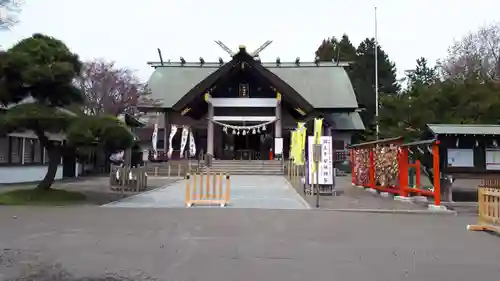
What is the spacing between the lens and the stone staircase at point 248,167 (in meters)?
33.6

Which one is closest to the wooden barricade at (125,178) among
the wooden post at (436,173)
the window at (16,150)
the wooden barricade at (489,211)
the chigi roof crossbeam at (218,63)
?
the window at (16,150)

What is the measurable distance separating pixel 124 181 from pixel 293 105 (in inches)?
830

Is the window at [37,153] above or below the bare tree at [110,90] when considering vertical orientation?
below

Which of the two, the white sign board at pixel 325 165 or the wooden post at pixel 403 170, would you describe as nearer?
the wooden post at pixel 403 170

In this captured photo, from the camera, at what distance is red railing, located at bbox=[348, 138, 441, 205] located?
1571 cm

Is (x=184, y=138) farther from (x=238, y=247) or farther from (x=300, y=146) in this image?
(x=238, y=247)

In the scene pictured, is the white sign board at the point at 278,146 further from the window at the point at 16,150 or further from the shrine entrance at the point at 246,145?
the window at the point at 16,150

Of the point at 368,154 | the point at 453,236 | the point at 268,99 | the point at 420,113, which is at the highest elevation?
the point at 268,99

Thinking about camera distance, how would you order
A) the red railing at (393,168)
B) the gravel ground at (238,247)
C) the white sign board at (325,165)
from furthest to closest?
the white sign board at (325,165)
the red railing at (393,168)
the gravel ground at (238,247)

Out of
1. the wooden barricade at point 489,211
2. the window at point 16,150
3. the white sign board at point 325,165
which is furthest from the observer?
the window at point 16,150

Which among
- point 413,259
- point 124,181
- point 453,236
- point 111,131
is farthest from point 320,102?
point 413,259

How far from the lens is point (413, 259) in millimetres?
7363

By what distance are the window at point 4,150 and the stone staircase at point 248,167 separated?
13.0 metres

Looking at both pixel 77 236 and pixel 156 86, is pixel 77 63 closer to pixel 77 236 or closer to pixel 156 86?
pixel 77 236
